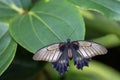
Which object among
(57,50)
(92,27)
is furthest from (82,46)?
(92,27)

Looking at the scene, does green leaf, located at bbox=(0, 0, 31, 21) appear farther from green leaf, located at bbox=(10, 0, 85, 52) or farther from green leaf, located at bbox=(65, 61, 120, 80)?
green leaf, located at bbox=(65, 61, 120, 80)

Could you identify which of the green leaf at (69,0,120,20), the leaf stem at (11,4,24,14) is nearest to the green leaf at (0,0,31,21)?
the leaf stem at (11,4,24,14)

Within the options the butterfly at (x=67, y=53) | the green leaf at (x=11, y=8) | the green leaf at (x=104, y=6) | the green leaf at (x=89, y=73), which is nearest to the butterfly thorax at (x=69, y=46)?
the butterfly at (x=67, y=53)

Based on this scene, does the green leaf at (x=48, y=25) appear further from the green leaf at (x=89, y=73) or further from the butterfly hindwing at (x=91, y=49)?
the green leaf at (x=89, y=73)

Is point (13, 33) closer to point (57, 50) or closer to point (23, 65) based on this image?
point (57, 50)

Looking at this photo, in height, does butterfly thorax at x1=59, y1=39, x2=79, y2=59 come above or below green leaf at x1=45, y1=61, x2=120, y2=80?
above

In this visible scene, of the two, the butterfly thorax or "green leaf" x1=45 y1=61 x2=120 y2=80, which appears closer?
the butterfly thorax

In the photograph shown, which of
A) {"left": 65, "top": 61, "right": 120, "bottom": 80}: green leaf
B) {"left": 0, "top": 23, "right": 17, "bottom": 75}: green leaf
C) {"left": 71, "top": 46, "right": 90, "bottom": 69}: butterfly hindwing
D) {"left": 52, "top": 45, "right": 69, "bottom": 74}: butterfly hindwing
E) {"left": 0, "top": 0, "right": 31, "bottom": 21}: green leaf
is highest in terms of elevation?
{"left": 0, "top": 0, "right": 31, "bottom": 21}: green leaf

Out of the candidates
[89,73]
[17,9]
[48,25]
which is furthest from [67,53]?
[89,73]
